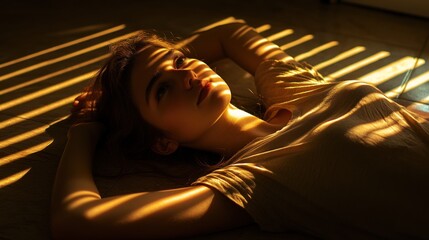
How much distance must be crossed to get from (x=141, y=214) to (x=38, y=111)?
672 millimetres

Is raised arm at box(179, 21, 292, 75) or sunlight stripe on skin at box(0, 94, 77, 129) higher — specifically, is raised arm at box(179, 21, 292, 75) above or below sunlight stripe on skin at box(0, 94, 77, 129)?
above

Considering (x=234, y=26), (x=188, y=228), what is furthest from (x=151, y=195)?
(x=234, y=26)

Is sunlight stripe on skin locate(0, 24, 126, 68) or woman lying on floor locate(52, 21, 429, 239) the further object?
sunlight stripe on skin locate(0, 24, 126, 68)

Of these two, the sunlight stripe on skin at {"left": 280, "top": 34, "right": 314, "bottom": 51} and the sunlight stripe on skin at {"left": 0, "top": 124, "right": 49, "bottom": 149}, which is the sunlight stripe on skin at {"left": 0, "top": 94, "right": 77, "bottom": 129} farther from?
the sunlight stripe on skin at {"left": 280, "top": 34, "right": 314, "bottom": 51}

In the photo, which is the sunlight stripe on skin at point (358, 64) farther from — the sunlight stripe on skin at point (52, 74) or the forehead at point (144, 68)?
the sunlight stripe on skin at point (52, 74)

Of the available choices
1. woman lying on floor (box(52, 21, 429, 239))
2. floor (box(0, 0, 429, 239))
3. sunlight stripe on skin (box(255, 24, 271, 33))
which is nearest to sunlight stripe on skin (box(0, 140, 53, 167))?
floor (box(0, 0, 429, 239))

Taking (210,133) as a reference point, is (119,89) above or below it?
above

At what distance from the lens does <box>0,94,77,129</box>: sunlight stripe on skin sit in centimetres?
140

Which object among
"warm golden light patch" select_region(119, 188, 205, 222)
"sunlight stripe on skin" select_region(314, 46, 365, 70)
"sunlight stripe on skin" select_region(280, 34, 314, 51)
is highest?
"sunlight stripe on skin" select_region(280, 34, 314, 51)

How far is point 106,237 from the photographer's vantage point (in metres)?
0.93

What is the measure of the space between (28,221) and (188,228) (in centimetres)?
37

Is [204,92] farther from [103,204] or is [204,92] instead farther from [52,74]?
[52,74]

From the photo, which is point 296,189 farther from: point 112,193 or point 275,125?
point 112,193

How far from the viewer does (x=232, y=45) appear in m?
1.58
